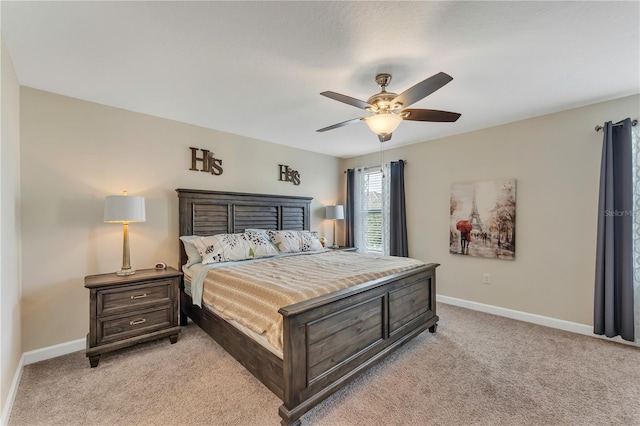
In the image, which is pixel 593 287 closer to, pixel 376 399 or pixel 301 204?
pixel 376 399

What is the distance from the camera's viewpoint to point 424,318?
9.44ft

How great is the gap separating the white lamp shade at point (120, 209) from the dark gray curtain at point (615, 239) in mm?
4616

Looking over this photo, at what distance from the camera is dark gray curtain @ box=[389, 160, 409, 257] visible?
14.6 ft

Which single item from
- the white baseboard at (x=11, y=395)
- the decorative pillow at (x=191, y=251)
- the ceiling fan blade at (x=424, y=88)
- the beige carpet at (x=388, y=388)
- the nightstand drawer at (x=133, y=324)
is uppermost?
the ceiling fan blade at (x=424, y=88)

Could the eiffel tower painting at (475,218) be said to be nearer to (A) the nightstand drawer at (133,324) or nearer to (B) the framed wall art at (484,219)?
(B) the framed wall art at (484,219)

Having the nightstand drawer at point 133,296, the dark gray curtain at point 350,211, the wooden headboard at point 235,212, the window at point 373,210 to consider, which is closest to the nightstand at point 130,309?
the nightstand drawer at point 133,296

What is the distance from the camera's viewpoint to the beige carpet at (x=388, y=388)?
5.77 ft

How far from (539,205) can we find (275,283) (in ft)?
10.6

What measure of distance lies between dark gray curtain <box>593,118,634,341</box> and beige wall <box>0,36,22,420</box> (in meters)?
4.92

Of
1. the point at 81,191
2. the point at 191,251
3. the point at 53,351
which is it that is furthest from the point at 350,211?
the point at 53,351

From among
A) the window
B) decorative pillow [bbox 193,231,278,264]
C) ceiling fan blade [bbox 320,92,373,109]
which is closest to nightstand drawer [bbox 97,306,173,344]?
decorative pillow [bbox 193,231,278,264]

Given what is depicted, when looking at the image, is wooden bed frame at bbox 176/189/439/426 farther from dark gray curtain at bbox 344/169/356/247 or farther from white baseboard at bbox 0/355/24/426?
dark gray curtain at bbox 344/169/356/247

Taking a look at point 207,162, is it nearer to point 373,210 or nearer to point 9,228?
point 9,228

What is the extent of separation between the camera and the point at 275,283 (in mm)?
2088
